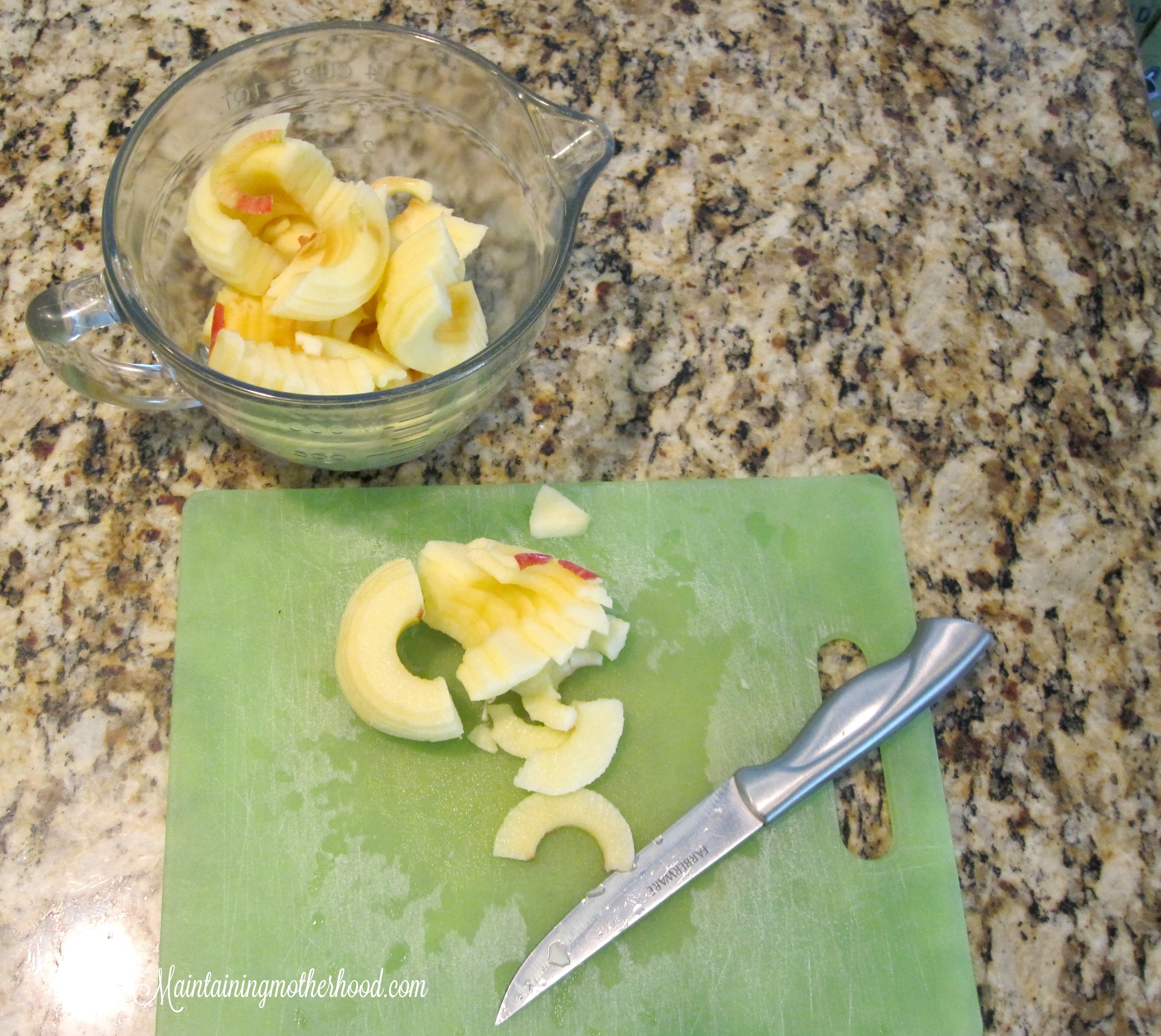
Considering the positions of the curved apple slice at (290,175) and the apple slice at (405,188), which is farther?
the apple slice at (405,188)

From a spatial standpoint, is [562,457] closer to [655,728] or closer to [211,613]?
[655,728]

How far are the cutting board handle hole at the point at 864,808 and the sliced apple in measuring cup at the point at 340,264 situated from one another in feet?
2.60

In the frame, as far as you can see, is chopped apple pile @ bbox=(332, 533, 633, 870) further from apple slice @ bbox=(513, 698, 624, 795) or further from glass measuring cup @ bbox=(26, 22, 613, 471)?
glass measuring cup @ bbox=(26, 22, 613, 471)

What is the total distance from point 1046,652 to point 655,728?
1.90ft

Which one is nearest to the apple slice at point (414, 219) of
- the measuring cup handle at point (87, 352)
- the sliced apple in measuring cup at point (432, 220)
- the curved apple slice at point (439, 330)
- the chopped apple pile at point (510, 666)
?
the sliced apple in measuring cup at point (432, 220)

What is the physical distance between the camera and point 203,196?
1208mm

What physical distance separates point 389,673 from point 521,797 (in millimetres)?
233

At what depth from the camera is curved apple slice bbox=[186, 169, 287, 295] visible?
3.93 ft

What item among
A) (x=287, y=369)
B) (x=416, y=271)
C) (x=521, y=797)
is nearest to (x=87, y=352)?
(x=287, y=369)

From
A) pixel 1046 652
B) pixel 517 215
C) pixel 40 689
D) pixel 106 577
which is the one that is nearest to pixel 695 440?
pixel 517 215

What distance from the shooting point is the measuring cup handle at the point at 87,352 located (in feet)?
3.71

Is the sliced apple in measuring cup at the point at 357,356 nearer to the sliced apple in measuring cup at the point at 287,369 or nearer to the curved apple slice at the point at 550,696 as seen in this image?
the sliced apple in measuring cup at the point at 287,369

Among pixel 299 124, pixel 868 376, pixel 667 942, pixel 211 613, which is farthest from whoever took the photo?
pixel 868 376

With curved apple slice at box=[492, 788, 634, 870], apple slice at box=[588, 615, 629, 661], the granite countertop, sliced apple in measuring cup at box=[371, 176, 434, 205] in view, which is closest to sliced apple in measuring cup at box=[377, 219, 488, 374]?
sliced apple in measuring cup at box=[371, 176, 434, 205]
